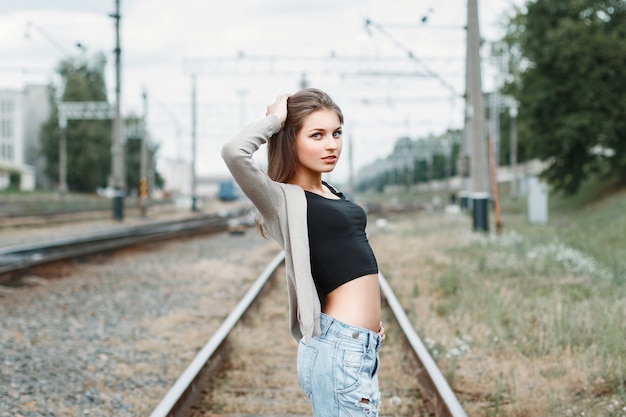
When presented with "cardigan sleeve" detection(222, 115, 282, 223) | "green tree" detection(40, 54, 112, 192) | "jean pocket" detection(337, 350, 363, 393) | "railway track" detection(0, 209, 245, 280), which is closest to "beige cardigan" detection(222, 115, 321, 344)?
"cardigan sleeve" detection(222, 115, 282, 223)

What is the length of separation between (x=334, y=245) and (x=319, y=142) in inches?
12.7

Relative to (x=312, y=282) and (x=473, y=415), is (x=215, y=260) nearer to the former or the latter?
(x=473, y=415)

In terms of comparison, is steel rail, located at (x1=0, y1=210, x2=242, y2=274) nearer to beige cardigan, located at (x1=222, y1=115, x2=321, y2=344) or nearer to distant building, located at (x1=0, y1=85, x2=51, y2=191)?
beige cardigan, located at (x1=222, y1=115, x2=321, y2=344)

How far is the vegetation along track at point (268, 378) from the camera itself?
4598mm

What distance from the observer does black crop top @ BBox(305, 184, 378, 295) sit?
2438 mm

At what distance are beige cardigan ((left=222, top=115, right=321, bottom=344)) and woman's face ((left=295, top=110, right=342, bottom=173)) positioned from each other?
0.09 metres

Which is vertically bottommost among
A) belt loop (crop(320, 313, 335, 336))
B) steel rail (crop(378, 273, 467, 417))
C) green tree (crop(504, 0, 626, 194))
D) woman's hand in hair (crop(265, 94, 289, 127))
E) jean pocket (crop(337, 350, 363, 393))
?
steel rail (crop(378, 273, 467, 417))

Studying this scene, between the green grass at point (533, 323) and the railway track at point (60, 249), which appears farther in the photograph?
the railway track at point (60, 249)

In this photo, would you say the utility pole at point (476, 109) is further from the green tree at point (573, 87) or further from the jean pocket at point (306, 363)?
the jean pocket at point (306, 363)

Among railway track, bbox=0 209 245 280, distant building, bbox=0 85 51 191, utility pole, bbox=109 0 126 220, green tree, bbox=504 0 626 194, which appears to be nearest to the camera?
railway track, bbox=0 209 245 280

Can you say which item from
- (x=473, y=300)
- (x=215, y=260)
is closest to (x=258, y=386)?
(x=473, y=300)

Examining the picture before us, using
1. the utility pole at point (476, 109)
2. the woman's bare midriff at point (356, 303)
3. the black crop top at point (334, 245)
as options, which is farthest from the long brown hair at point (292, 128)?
the utility pole at point (476, 109)

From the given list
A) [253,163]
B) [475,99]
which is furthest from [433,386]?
[475,99]

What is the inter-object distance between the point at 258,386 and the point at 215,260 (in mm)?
8934
